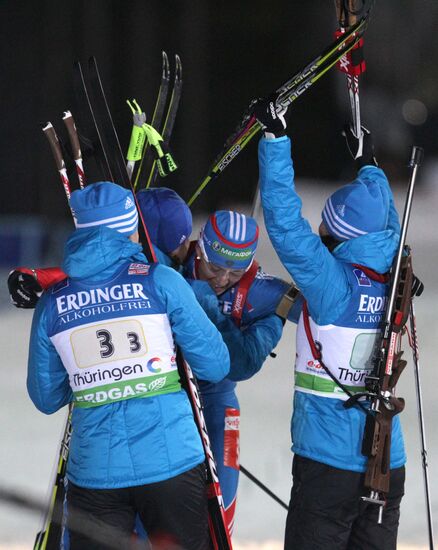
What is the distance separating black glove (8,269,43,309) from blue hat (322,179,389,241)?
83 centimetres

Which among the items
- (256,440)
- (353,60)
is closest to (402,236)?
(353,60)

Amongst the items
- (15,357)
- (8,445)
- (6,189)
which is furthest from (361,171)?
(6,189)

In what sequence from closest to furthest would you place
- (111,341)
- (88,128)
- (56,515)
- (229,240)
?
(111,341), (56,515), (229,240), (88,128)

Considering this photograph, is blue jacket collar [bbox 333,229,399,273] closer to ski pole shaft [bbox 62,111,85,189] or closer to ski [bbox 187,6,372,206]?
ski [bbox 187,6,372,206]

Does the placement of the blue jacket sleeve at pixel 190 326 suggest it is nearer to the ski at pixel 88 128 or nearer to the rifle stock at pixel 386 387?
the rifle stock at pixel 386 387

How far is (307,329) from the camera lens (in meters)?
2.61

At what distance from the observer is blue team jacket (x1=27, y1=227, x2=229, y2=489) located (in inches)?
90.5

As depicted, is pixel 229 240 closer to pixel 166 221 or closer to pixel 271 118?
pixel 166 221

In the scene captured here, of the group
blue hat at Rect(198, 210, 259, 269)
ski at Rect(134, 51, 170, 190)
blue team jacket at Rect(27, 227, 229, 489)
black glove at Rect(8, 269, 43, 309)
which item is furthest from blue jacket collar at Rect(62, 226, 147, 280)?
ski at Rect(134, 51, 170, 190)

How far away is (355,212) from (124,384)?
773mm

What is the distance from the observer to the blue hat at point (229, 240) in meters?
2.86

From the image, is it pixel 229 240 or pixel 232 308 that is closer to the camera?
pixel 229 240

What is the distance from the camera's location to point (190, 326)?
235cm

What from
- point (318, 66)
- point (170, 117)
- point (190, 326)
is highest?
point (318, 66)
